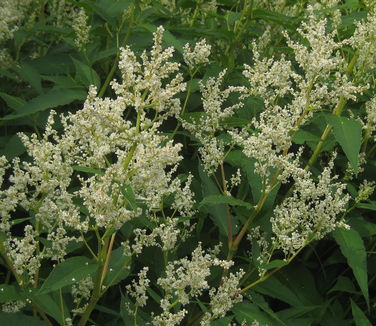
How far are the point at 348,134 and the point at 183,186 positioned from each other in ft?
3.97

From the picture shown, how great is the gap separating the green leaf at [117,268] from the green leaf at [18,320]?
0.38 m

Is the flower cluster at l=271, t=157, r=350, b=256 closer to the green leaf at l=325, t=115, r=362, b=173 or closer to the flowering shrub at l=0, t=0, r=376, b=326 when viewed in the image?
the flowering shrub at l=0, t=0, r=376, b=326

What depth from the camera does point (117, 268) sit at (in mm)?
3246

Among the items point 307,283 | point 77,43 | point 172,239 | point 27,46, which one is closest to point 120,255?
point 172,239

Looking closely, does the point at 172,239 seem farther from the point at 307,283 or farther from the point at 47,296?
the point at 307,283

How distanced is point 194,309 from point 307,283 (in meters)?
0.91

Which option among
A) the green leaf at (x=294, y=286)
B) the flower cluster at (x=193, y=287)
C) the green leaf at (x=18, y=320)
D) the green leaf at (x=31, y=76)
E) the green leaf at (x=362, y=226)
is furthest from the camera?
the green leaf at (x=31, y=76)

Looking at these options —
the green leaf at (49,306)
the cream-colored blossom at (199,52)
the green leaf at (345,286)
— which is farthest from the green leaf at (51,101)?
the green leaf at (345,286)

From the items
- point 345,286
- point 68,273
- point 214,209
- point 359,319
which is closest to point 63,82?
point 214,209

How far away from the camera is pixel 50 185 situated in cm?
294

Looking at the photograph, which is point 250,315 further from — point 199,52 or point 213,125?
point 199,52

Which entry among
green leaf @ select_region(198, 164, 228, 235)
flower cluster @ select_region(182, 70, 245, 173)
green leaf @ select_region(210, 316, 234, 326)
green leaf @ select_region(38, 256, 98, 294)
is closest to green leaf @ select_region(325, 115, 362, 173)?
flower cluster @ select_region(182, 70, 245, 173)

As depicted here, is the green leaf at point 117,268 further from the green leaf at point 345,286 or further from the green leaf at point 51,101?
the green leaf at point 345,286

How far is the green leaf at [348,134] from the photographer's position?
11.4 ft
